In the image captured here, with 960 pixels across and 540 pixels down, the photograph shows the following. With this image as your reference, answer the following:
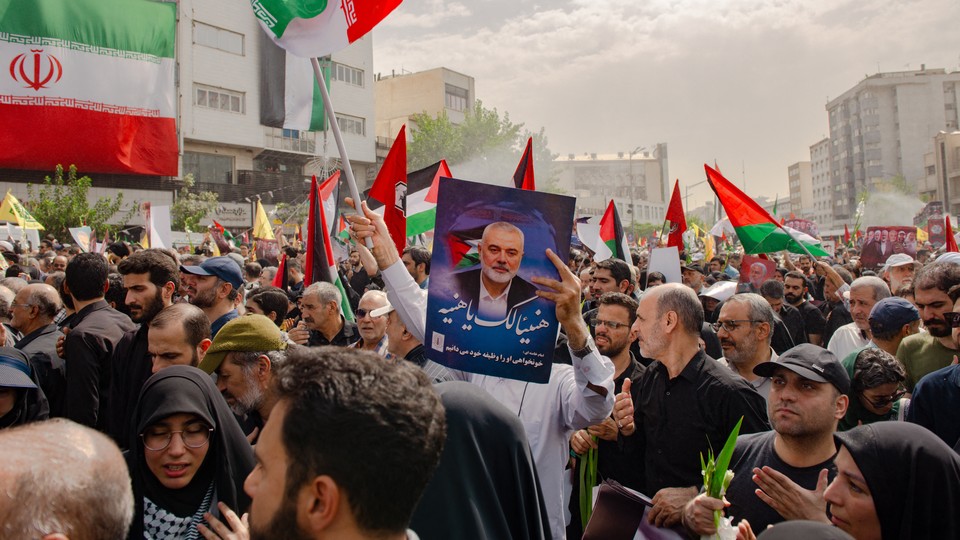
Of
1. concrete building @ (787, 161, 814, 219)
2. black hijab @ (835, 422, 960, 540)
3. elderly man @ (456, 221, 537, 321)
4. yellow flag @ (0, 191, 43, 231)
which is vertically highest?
concrete building @ (787, 161, 814, 219)

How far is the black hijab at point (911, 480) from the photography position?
2186 mm

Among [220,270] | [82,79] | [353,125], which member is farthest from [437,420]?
[353,125]

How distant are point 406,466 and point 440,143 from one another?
48885mm

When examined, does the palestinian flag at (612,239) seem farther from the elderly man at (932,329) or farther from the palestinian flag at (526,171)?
the elderly man at (932,329)

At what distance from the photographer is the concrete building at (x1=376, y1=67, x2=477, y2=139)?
6197cm

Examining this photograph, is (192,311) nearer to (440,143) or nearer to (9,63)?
(9,63)

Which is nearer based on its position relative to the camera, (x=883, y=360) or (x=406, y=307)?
(x=406, y=307)

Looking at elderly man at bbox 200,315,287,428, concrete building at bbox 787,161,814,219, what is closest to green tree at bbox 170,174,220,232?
elderly man at bbox 200,315,287,428

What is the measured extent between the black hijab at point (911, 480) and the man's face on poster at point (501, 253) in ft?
4.61

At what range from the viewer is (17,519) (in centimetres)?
143

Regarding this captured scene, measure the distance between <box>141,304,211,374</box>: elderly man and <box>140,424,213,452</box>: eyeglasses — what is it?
961 mm

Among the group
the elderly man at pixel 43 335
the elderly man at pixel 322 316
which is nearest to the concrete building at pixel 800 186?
the elderly man at pixel 322 316

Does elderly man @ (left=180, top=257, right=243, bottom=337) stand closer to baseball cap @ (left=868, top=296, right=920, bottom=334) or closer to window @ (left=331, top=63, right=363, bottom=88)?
baseball cap @ (left=868, top=296, right=920, bottom=334)

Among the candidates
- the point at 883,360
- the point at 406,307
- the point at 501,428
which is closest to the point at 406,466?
the point at 501,428
